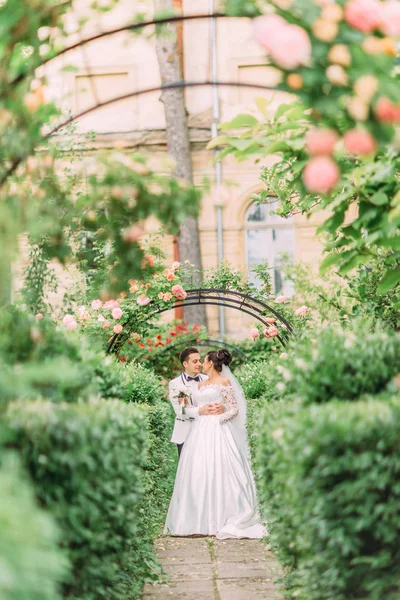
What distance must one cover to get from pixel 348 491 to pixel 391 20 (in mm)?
2045

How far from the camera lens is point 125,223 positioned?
505 centimetres

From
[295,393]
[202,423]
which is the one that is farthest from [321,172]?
[202,423]

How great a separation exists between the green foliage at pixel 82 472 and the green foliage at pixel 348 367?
→ 1.01 metres

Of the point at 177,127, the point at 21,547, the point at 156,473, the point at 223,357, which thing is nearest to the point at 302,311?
the point at 223,357

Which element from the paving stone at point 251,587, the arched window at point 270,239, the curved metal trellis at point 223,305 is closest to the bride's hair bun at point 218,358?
the curved metal trellis at point 223,305

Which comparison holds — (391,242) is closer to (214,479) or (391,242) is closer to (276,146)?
(276,146)

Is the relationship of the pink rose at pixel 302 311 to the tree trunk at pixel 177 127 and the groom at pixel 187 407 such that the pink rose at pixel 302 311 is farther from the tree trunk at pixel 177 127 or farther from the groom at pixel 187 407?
the tree trunk at pixel 177 127

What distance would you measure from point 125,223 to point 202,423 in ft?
15.2

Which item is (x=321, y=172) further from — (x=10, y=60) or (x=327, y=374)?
(x=10, y=60)

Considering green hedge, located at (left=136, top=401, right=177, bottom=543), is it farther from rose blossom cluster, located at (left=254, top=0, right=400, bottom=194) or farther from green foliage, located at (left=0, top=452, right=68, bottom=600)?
green foliage, located at (left=0, top=452, right=68, bottom=600)

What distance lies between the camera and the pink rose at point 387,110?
11.9ft

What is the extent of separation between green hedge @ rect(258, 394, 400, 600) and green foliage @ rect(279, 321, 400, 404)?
0.31 m

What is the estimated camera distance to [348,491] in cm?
382

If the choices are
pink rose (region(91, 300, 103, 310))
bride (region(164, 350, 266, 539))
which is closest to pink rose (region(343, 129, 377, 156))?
bride (region(164, 350, 266, 539))
